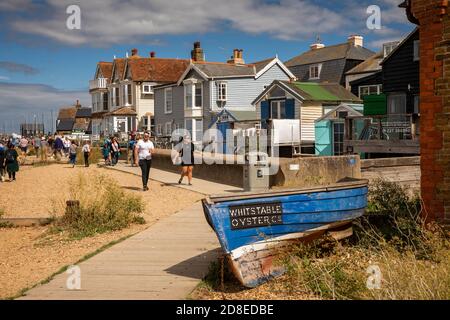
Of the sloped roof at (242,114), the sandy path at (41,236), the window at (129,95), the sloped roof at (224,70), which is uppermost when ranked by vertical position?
the sloped roof at (224,70)

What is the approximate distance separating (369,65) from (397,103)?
1163 cm

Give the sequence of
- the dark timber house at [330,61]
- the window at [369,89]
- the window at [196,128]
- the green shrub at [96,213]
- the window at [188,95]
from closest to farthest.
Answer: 1. the green shrub at [96,213]
2. the window at [369,89]
3. the window at [196,128]
4. the window at [188,95]
5. the dark timber house at [330,61]

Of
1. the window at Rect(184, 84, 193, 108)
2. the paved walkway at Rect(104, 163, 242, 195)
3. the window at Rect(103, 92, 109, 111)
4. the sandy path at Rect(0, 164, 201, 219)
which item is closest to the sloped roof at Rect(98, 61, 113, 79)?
the window at Rect(103, 92, 109, 111)

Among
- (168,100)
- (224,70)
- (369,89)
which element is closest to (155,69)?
(168,100)

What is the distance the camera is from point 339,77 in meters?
46.7

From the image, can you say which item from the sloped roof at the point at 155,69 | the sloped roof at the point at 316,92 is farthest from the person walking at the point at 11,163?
the sloped roof at the point at 155,69

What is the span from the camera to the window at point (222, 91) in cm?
4334

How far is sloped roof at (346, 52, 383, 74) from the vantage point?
4347 centimetres

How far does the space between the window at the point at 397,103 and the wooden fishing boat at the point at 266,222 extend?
86.9 ft

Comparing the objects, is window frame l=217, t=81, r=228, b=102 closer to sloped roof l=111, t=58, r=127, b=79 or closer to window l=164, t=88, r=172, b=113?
window l=164, t=88, r=172, b=113

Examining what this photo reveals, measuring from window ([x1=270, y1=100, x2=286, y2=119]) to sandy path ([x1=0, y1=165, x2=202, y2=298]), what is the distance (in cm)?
1622

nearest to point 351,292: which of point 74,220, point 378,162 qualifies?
point 74,220

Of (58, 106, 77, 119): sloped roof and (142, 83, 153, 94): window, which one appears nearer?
(142, 83, 153, 94): window

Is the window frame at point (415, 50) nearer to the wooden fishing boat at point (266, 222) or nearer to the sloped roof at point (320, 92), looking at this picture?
the sloped roof at point (320, 92)
